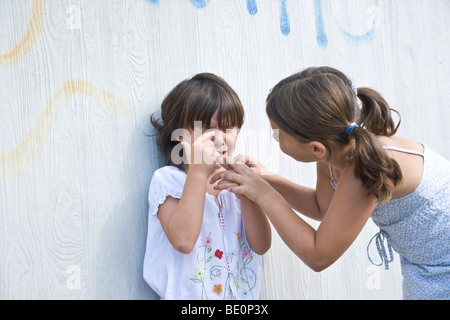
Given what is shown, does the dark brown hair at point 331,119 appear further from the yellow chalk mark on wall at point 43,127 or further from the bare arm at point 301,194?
the yellow chalk mark on wall at point 43,127

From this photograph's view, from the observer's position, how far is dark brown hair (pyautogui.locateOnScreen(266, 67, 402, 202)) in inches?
40.3

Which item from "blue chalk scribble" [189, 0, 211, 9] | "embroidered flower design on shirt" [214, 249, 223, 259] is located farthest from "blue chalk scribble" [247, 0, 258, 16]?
"embroidered flower design on shirt" [214, 249, 223, 259]

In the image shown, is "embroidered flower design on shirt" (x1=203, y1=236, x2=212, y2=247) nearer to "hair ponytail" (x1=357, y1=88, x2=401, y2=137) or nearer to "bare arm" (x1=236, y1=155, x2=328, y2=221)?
"bare arm" (x1=236, y1=155, x2=328, y2=221)

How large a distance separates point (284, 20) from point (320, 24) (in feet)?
0.47

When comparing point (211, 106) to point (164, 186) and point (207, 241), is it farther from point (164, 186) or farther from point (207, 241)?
point (207, 241)

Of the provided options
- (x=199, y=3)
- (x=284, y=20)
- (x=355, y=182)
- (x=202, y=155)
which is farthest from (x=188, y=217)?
(x=284, y=20)

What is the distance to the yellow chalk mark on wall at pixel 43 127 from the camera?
114 centimetres

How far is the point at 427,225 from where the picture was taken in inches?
46.1

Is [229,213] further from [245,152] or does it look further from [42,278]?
[42,278]

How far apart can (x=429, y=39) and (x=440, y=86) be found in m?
0.19

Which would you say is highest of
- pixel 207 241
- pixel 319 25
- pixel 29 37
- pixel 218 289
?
pixel 319 25

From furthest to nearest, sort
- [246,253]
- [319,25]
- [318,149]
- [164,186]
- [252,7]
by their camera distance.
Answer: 1. [319,25]
2. [252,7]
3. [246,253]
4. [164,186]
5. [318,149]
